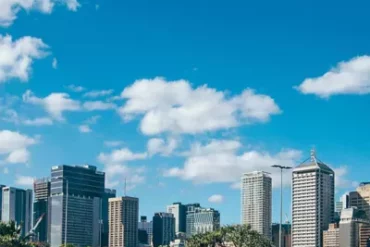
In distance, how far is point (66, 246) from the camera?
15112 centimetres

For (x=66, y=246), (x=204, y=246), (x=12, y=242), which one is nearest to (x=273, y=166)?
(x=204, y=246)

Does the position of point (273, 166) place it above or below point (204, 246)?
above

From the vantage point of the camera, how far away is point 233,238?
90938 millimetres

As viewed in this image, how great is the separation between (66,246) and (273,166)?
84943mm

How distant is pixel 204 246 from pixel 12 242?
899 inches

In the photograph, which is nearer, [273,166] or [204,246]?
[273,166]

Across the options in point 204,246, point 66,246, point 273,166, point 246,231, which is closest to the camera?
point 273,166

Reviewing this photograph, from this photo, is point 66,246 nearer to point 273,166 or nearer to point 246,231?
point 246,231

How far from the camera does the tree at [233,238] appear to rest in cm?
9006

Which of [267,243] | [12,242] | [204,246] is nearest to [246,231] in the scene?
[267,243]

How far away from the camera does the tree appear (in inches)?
3546

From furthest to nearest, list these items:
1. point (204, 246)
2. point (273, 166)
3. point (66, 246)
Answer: point (66, 246), point (204, 246), point (273, 166)

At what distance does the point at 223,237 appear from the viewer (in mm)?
96062

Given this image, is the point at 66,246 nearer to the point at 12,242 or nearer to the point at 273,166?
the point at 12,242
